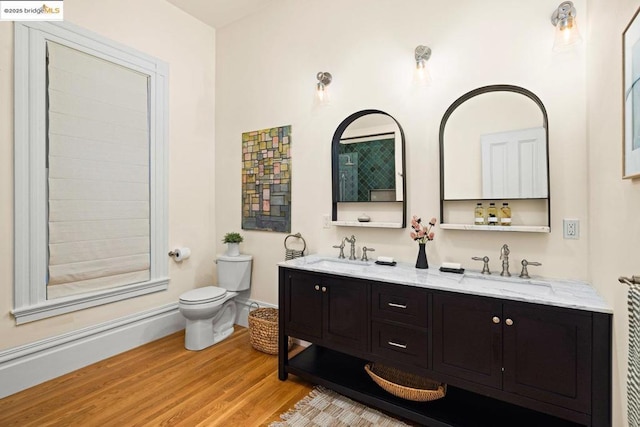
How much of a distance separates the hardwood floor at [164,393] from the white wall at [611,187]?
1.74m

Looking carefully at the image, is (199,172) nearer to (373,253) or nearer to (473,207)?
(373,253)

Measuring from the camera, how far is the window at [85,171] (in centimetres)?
218

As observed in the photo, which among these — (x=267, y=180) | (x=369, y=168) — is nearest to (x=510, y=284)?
(x=369, y=168)

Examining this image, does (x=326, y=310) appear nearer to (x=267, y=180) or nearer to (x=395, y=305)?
(x=395, y=305)

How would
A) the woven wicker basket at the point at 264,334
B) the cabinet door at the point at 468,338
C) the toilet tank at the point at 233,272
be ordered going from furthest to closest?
the toilet tank at the point at 233,272, the woven wicker basket at the point at 264,334, the cabinet door at the point at 468,338

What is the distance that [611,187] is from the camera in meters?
1.35

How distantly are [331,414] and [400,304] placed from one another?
790mm

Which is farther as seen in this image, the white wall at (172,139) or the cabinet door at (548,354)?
the white wall at (172,139)

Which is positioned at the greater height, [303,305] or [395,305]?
[395,305]

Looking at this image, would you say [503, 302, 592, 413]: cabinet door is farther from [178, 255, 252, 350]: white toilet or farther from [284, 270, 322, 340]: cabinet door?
[178, 255, 252, 350]: white toilet

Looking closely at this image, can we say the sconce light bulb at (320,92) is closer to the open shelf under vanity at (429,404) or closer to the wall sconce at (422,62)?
the wall sconce at (422,62)

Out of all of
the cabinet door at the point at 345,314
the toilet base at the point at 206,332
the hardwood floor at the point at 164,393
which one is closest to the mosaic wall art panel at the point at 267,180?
the toilet base at the point at 206,332

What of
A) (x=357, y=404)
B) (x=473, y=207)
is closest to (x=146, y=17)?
(x=473, y=207)

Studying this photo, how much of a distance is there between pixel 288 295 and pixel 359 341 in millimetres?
598
